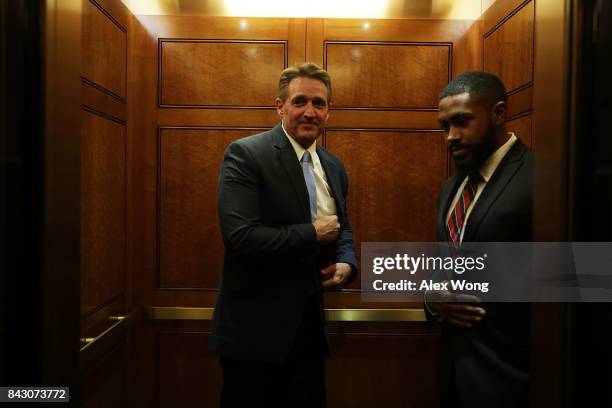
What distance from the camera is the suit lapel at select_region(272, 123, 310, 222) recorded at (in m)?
1.46

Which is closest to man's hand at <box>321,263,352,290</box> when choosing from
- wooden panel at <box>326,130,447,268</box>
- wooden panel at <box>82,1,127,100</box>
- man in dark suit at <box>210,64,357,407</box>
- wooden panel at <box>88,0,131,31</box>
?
man in dark suit at <box>210,64,357,407</box>

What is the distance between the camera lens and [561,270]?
955 millimetres

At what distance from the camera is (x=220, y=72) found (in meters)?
1.93

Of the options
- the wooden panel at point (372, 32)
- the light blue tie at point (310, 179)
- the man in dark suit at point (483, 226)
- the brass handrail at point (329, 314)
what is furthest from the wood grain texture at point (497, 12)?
the brass handrail at point (329, 314)

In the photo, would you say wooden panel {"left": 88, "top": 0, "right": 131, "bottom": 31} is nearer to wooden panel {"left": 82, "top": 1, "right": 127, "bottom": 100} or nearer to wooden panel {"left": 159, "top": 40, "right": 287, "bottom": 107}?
wooden panel {"left": 82, "top": 1, "right": 127, "bottom": 100}

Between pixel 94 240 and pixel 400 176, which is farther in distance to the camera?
pixel 400 176

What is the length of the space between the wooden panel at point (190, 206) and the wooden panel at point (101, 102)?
174 millimetres

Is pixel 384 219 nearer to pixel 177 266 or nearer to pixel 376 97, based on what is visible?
pixel 376 97

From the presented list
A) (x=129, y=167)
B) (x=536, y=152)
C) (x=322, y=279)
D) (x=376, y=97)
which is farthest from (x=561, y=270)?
(x=129, y=167)

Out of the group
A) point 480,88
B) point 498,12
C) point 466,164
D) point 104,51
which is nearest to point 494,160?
point 466,164

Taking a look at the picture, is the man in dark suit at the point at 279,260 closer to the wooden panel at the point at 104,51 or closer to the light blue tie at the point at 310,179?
the light blue tie at the point at 310,179

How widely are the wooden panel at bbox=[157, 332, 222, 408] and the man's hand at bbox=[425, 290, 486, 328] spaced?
104 centimetres

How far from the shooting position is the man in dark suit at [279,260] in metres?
1.40

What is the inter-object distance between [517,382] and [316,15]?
4.54 ft
